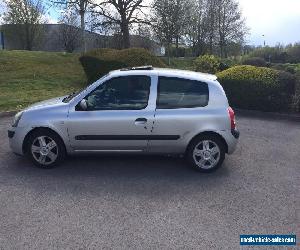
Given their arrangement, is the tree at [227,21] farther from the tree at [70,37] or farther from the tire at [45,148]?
the tire at [45,148]

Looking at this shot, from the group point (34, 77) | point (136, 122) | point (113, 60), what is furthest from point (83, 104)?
point (34, 77)

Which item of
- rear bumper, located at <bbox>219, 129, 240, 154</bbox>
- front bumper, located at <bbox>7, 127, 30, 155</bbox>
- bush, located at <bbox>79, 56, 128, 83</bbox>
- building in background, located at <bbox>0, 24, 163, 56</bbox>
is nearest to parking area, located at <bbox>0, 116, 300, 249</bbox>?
front bumper, located at <bbox>7, 127, 30, 155</bbox>

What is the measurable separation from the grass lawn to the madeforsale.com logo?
8074mm

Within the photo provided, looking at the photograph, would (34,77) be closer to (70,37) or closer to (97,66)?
(97,66)

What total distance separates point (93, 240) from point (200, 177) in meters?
2.25

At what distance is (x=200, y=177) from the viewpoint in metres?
5.43

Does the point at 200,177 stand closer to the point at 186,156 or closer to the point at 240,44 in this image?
the point at 186,156

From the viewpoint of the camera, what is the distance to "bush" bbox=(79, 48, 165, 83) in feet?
46.5

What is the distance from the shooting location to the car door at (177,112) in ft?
17.8

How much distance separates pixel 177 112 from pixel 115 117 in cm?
95

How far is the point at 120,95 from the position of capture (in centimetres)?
548

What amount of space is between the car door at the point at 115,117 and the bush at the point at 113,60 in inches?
341

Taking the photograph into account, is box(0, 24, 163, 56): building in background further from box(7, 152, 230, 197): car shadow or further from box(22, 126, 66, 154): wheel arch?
box(22, 126, 66, 154): wheel arch

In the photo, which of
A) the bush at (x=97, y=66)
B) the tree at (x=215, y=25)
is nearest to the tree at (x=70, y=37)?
the tree at (x=215, y=25)
